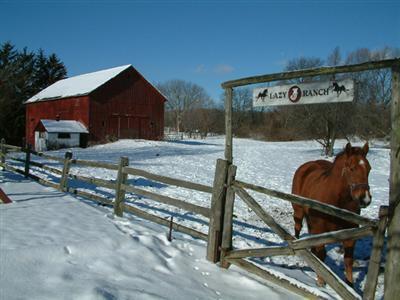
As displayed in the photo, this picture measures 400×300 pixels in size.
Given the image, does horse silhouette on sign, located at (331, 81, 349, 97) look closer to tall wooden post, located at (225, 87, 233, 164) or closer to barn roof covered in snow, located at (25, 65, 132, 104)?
tall wooden post, located at (225, 87, 233, 164)

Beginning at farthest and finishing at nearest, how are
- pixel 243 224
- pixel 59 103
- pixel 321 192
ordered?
pixel 59 103
pixel 243 224
pixel 321 192

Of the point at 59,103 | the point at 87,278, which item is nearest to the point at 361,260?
the point at 87,278

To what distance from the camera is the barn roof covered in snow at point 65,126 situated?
3063 centimetres

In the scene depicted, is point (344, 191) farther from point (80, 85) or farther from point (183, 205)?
point (80, 85)

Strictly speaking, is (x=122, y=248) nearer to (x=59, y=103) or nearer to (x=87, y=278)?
(x=87, y=278)

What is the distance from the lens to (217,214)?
4.81m

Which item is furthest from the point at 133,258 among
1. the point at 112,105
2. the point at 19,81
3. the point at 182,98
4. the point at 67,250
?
the point at 182,98

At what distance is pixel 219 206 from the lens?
4.80 m

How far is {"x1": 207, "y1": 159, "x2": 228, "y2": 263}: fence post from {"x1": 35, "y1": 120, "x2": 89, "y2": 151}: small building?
1129 inches

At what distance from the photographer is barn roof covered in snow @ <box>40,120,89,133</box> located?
30634 millimetres

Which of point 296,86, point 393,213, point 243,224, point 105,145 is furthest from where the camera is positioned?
point 105,145

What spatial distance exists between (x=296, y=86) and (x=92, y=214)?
179 inches

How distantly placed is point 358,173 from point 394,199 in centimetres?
115

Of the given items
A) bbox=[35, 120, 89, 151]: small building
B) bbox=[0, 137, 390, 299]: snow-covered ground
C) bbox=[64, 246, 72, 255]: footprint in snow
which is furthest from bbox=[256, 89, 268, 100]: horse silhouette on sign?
bbox=[35, 120, 89, 151]: small building
